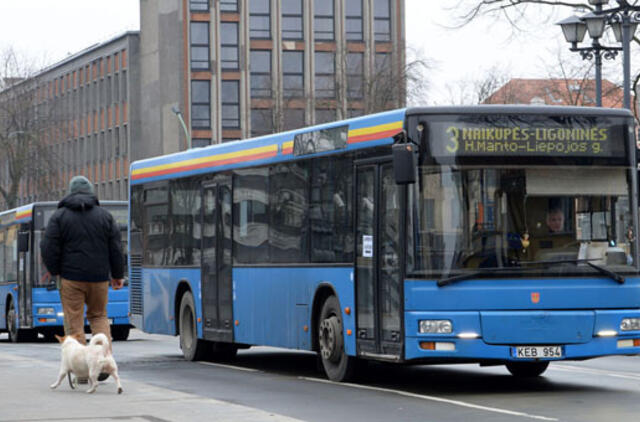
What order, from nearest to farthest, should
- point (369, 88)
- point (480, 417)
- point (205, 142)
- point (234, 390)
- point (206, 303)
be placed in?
point (480, 417)
point (234, 390)
point (206, 303)
point (369, 88)
point (205, 142)

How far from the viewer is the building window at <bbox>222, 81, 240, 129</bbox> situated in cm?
9662

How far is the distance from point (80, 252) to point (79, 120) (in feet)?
328

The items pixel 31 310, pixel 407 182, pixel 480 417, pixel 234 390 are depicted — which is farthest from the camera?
pixel 31 310

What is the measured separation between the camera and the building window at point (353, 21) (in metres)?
98.2

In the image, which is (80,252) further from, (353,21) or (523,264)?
(353,21)

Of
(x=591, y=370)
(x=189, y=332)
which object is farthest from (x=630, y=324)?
(x=189, y=332)

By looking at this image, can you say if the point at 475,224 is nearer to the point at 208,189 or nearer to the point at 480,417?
the point at 480,417

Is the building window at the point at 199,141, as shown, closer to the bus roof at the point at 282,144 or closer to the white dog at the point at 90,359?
the bus roof at the point at 282,144

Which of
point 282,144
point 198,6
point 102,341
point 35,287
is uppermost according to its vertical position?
point 198,6

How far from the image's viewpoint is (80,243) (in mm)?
14414

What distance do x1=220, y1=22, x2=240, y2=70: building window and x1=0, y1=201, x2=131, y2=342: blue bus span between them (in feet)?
211

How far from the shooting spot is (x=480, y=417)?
12.1 metres

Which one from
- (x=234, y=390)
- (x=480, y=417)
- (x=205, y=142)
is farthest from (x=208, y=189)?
(x=205, y=142)

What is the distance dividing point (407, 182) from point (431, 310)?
4.09ft
